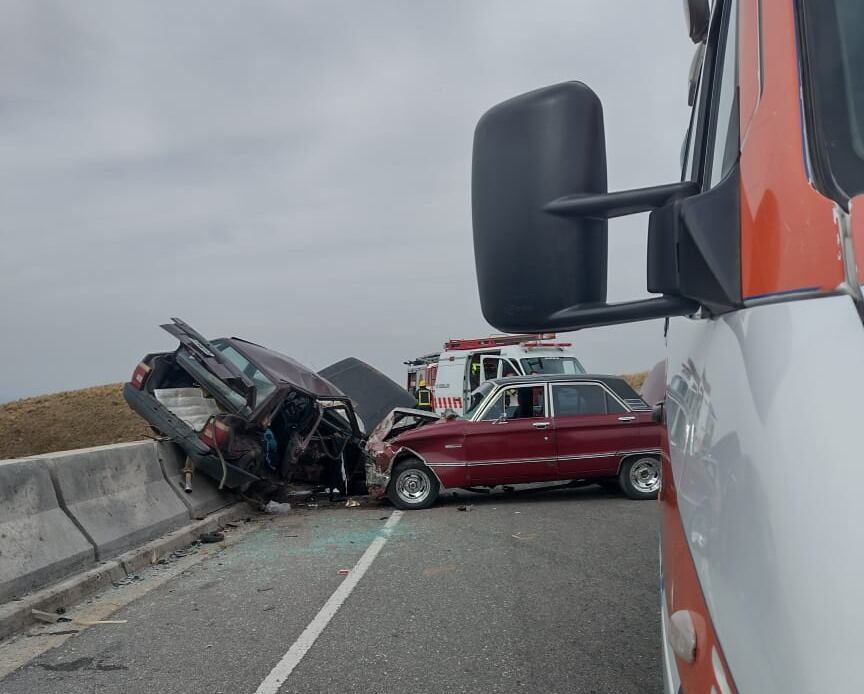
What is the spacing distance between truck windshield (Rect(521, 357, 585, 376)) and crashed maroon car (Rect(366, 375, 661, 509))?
254 inches

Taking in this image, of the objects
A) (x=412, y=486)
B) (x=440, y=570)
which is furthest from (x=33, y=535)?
(x=412, y=486)

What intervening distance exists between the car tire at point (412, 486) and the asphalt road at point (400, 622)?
6.67ft

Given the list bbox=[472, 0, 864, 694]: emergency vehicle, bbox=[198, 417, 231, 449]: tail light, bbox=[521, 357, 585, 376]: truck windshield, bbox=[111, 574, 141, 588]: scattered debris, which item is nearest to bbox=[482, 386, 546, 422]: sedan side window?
bbox=[198, 417, 231, 449]: tail light

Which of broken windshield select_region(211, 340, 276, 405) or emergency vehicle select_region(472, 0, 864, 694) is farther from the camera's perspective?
broken windshield select_region(211, 340, 276, 405)

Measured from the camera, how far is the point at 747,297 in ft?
4.20

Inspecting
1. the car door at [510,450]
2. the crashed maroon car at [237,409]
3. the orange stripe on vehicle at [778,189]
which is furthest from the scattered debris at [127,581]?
the orange stripe on vehicle at [778,189]

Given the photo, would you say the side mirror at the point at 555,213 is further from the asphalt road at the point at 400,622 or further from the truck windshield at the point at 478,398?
the truck windshield at the point at 478,398

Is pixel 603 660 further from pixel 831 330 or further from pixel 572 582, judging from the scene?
pixel 831 330

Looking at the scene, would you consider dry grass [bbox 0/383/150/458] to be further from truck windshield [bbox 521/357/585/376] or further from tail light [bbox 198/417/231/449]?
tail light [bbox 198/417/231/449]

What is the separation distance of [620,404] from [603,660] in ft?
21.7

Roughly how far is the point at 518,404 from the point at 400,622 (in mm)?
5748

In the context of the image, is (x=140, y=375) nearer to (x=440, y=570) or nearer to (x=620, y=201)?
(x=440, y=570)

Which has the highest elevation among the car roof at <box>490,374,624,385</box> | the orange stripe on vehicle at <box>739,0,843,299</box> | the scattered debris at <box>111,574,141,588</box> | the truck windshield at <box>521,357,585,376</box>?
the orange stripe on vehicle at <box>739,0,843,299</box>

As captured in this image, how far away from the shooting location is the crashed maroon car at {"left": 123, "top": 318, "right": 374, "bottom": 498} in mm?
8539
